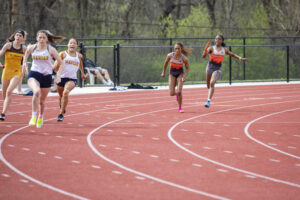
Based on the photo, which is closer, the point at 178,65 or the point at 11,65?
the point at 11,65

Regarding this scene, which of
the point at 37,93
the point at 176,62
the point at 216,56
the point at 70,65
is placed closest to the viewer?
the point at 37,93

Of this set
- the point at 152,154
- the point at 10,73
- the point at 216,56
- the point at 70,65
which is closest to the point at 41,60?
the point at 70,65

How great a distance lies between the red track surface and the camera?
616 cm

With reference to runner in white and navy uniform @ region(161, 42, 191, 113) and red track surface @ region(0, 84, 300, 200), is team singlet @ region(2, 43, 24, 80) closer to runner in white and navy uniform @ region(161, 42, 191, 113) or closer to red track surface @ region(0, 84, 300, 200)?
red track surface @ region(0, 84, 300, 200)

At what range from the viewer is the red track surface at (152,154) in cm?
616

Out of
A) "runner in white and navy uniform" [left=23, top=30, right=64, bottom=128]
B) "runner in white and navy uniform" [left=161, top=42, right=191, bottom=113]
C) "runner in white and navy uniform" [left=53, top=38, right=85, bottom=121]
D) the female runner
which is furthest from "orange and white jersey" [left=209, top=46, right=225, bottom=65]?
"runner in white and navy uniform" [left=23, top=30, right=64, bottom=128]

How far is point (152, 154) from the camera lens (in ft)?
27.4

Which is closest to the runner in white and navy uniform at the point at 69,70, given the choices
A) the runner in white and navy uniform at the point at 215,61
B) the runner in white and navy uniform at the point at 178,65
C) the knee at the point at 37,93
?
Result: the knee at the point at 37,93

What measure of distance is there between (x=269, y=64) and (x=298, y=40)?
5.65 metres

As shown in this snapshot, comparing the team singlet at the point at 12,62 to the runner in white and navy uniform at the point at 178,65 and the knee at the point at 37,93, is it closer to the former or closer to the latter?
the knee at the point at 37,93

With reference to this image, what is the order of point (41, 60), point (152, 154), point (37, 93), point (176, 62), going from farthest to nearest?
point (176, 62), point (41, 60), point (37, 93), point (152, 154)

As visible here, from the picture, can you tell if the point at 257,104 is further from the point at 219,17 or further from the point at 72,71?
the point at 219,17

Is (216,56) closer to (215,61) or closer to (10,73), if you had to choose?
(215,61)

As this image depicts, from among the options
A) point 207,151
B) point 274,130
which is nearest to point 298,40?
point 274,130
